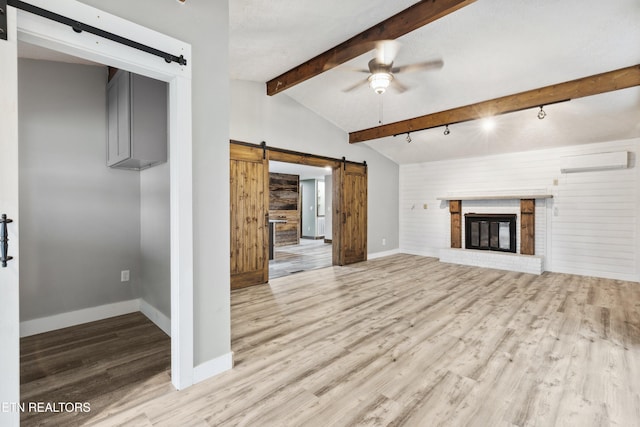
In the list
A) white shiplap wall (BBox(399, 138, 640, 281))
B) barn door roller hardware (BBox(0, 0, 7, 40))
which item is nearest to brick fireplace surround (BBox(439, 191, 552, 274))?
white shiplap wall (BBox(399, 138, 640, 281))

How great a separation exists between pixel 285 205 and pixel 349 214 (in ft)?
12.6

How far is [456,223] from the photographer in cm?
669

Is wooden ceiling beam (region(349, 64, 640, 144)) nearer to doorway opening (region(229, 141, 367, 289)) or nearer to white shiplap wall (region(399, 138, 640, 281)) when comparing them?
doorway opening (region(229, 141, 367, 289))

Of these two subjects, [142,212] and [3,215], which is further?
[142,212]

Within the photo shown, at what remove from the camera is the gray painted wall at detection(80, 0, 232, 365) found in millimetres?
2008

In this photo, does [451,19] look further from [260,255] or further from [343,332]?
[260,255]

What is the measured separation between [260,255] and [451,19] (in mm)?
3892

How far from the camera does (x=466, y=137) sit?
18.8 feet

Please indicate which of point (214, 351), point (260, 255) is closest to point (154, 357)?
point (214, 351)

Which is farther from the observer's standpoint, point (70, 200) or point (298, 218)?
point (298, 218)

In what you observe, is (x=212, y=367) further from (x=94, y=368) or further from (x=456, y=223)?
(x=456, y=223)

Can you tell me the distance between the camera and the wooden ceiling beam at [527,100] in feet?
11.4

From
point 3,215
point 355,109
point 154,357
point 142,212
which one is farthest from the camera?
point 355,109

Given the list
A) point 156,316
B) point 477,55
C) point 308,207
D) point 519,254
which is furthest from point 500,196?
point 308,207
